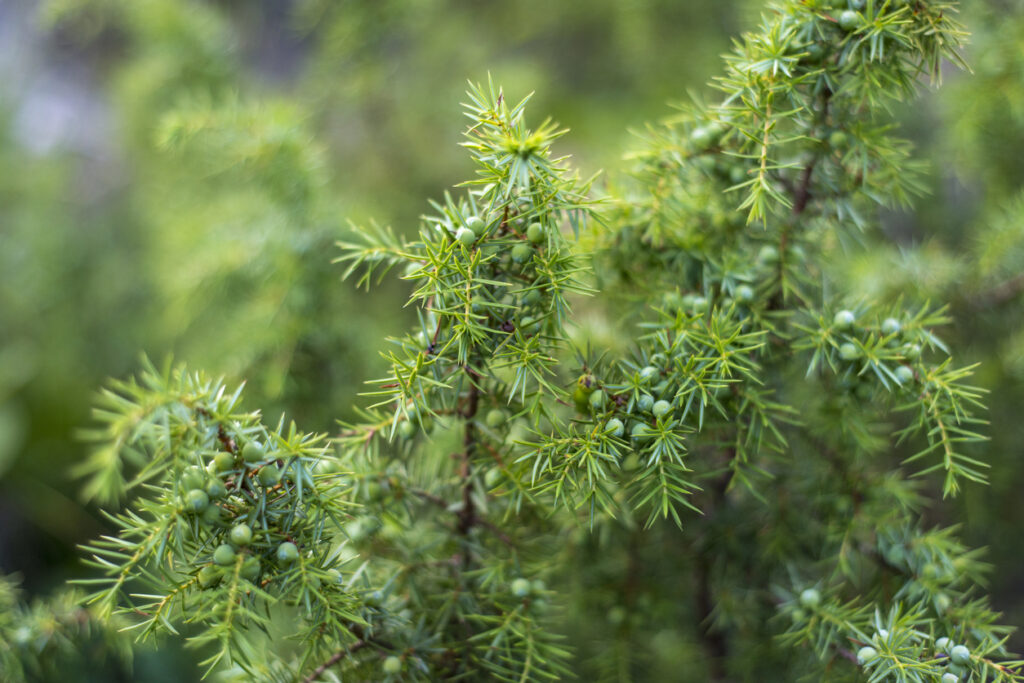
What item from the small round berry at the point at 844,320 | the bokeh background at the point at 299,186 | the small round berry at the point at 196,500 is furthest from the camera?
the bokeh background at the point at 299,186

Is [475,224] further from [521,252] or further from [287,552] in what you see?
[287,552]

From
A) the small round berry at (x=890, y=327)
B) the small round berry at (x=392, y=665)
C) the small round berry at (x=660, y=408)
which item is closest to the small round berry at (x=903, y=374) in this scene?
the small round berry at (x=890, y=327)

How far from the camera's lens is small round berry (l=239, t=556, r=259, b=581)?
1.60 ft

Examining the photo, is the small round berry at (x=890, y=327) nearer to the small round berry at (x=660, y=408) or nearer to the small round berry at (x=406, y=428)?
the small round berry at (x=660, y=408)

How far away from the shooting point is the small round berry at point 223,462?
1.62 ft

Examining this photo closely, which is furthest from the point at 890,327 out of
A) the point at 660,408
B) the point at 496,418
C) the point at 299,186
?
the point at 299,186

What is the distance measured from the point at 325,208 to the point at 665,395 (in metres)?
0.70

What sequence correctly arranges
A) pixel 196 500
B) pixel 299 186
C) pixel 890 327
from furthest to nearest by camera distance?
pixel 299 186 < pixel 890 327 < pixel 196 500

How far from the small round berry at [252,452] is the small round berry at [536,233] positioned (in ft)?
0.83

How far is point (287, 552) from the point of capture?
500mm

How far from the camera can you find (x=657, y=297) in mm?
663

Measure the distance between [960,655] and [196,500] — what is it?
0.58 meters

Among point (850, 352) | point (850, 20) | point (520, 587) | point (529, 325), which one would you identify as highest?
point (850, 20)

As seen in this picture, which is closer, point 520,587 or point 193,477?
point 193,477
